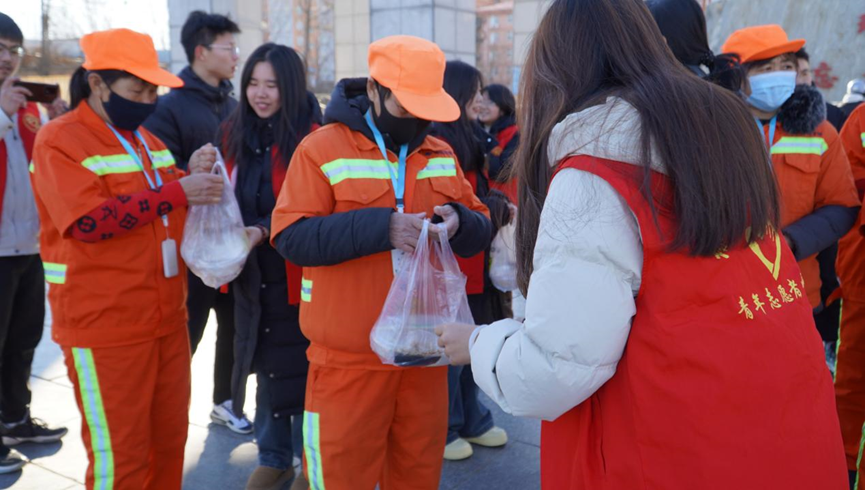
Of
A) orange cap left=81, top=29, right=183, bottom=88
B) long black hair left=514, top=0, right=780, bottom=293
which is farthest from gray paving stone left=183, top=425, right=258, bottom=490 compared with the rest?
long black hair left=514, top=0, right=780, bottom=293

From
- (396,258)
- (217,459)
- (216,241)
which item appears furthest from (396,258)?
(217,459)

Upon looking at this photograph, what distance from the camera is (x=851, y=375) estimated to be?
126 inches

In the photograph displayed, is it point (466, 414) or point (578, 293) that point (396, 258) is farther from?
point (466, 414)

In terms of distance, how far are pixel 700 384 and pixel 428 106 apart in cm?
140

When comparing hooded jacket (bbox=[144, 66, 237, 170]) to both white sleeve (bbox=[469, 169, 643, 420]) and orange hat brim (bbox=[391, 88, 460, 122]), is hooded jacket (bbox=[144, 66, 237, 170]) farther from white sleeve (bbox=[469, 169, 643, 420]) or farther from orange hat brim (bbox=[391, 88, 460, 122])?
white sleeve (bbox=[469, 169, 643, 420])

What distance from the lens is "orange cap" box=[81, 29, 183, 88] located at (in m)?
2.78

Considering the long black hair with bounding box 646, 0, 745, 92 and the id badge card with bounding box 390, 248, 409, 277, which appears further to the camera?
the id badge card with bounding box 390, 248, 409, 277

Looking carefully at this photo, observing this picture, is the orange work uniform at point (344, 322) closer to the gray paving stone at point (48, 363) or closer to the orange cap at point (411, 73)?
the orange cap at point (411, 73)

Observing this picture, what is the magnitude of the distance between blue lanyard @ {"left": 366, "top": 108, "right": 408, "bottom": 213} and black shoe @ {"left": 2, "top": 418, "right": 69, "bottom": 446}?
256 centimetres

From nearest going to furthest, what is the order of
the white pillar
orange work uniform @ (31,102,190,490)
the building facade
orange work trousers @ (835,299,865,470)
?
orange work uniform @ (31,102,190,490)
orange work trousers @ (835,299,865,470)
the white pillar
the building facade

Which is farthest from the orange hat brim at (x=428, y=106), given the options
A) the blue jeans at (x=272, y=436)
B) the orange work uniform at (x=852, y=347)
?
the orange work uniform at (x=852, y=347)

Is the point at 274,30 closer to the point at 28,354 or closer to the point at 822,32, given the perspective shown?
the point at 822,32

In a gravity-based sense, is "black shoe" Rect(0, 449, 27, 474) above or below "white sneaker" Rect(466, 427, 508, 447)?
above

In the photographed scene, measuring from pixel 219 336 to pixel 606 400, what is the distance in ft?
10.4
